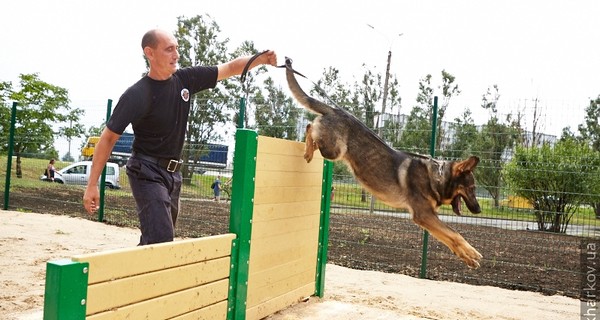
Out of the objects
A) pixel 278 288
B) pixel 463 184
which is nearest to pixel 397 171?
pixel 463 184

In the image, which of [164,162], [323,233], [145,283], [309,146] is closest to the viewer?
[145,283]

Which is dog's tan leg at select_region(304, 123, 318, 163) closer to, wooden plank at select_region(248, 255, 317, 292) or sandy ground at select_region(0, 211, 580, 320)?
wooden plank at select_region(248, 255, 317, 292)

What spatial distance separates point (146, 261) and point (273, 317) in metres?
2.19

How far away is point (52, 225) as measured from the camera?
409 inches

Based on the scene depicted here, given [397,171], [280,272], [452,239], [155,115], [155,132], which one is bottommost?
[280,272]

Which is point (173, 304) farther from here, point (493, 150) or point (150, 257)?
point (493, 150)

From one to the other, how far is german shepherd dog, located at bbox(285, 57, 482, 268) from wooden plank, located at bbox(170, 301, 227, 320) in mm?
1749

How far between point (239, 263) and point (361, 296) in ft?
8.09

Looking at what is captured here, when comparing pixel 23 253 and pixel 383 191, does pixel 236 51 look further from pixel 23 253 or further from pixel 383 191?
pixel 383 191

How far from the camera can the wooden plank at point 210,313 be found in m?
3.38

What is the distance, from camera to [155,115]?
3.46 m

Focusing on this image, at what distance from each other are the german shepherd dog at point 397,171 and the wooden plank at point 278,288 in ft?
4.15

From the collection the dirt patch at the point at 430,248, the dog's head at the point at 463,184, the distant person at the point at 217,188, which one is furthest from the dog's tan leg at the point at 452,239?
the distant person at the point at 217,188

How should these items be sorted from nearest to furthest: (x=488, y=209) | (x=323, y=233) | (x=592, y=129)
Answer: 1. (x=323, y=233)
2. (x=488, y=209)
3. (x=592, y=129)
